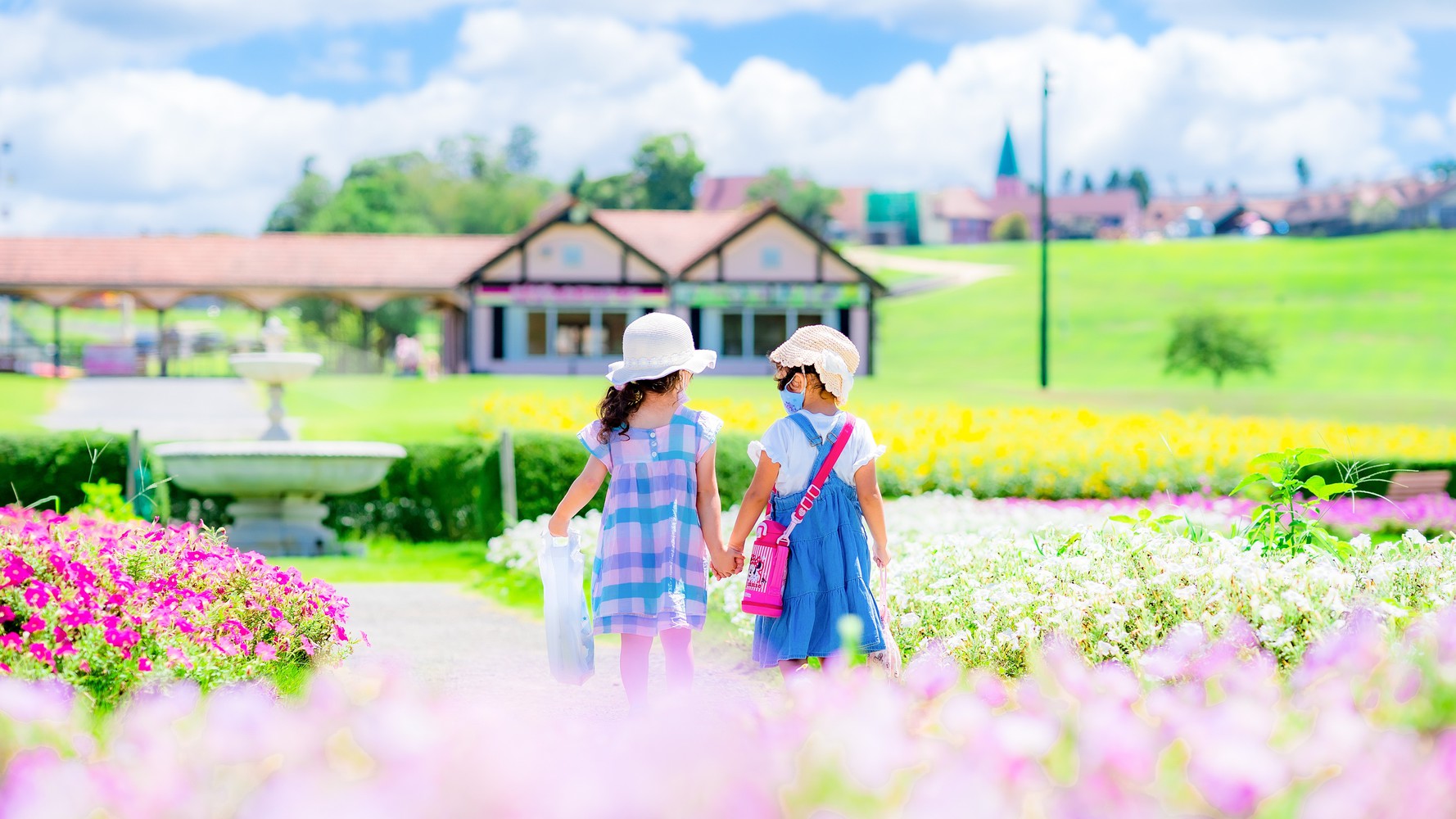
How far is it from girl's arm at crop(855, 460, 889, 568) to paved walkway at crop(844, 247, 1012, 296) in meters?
69.7

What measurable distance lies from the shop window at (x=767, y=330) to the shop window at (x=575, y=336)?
448 centimetres

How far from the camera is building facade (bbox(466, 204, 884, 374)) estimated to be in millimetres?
36906

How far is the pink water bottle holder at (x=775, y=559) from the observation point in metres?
4.67

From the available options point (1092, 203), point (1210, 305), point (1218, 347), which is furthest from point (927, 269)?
point (1092, 203)

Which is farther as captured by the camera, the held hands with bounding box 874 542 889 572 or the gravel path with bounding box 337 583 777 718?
the gravel path with bounding box 337 583 777 718

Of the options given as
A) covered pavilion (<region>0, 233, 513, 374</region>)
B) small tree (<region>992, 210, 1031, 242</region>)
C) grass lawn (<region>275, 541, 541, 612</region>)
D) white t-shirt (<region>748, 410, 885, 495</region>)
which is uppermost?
small tree (<region>992, 210, 1031, 242</region>)

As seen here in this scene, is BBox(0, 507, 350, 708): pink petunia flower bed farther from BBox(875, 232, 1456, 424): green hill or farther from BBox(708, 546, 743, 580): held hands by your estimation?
BBox(875, 232, 1456, 424): green hill

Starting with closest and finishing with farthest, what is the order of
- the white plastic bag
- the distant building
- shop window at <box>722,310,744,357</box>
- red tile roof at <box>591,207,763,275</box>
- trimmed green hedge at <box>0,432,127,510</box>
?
the white plastic bag → trimmed green hedge at <box>0,432,127,510</box> → red tile roof at <box>591,207,763,275</box> → shop window at <box>722,310,744,357</box> → the distant building

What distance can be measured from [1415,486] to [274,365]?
10.1 meters

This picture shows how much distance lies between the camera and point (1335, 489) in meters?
5.24

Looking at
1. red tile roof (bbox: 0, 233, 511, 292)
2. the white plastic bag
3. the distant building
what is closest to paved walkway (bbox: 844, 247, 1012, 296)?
the distant building

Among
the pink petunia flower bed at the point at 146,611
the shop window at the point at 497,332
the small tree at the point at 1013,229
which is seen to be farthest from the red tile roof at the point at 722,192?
the pink petunia flower bed at the point at 146,611

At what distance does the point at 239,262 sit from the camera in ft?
120

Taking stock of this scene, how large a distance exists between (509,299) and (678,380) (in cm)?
3274
